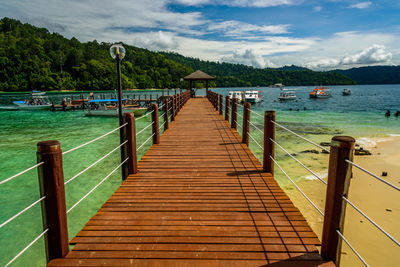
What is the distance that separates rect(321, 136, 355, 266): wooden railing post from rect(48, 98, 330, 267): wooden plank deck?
0.61 feet

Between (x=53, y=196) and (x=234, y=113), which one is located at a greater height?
(x=234, y=113)

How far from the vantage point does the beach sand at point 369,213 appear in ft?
17.9

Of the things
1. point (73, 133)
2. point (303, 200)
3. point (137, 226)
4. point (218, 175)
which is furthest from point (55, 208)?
point (73, 133)

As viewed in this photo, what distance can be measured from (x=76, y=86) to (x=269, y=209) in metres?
118

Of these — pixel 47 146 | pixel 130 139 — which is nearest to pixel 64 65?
pixel 130 139

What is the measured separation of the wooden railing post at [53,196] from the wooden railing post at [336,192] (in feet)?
8.53

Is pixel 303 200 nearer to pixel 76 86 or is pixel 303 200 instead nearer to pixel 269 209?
pixel 269 209

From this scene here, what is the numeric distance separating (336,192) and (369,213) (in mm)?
6222

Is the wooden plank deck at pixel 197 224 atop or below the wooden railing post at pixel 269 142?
below

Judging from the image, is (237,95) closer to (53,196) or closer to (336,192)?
(336,192)

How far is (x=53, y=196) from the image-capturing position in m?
2.38

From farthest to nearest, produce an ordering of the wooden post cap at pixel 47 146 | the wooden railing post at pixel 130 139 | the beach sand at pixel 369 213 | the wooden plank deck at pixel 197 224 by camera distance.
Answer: the beach sand at pixel 369 213
the wooden railing post at pixel 130 139
the wooden plank deck at pixel 197 224
the wooden post cap at pixel 47 146

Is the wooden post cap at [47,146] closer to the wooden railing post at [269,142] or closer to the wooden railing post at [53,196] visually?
the wooden railing post at [53,196]

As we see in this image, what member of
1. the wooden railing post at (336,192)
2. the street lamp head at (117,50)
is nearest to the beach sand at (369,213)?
the wooden railing post at (336,192)
